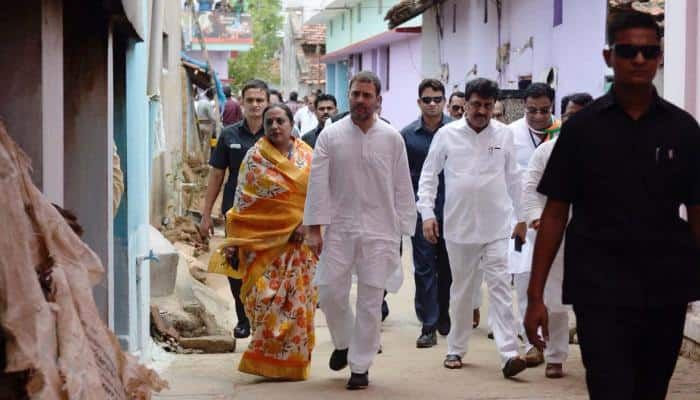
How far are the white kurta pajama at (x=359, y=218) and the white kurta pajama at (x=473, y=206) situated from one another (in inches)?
26.4

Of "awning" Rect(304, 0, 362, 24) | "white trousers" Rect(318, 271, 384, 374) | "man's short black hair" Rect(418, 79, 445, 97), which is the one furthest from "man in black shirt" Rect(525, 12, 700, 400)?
"awning" Rect(304, 0, 362, 24)

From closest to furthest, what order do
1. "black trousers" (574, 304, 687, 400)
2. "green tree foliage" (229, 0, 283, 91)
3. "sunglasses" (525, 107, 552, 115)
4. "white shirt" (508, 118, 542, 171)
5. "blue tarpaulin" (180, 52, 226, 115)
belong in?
"black trousers" (574, 304, 687, 400) < "sunglasses" (525, 107, 552, 115) < "white shirt" (508, 118, 542, 171) < "blue tarpaulin" (180, 52, 226, 115) < "green tree foliage" (229, 0, 283, 91)

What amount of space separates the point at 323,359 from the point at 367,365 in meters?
1.58

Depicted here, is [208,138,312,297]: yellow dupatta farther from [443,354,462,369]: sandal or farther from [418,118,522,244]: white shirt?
[443,354,462,369]: sandal

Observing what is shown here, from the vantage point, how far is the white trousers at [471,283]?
337 inches

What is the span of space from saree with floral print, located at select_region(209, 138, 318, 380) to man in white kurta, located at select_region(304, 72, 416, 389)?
0.32m

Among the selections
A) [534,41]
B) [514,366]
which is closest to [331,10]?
[534,41]

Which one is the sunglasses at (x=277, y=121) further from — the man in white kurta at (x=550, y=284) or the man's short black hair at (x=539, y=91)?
the man's short black hair at (x=539, y=91)

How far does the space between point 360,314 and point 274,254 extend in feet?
3.02

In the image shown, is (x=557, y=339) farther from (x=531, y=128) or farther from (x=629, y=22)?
(x=629, y=22)

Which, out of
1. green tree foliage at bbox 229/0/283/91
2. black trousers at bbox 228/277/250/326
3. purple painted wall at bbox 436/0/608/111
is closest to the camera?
black trousers at bbox 228/277/250/326

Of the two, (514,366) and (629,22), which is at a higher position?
(629,22)

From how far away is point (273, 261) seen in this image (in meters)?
8.64

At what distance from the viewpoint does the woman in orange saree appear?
27.6ft
